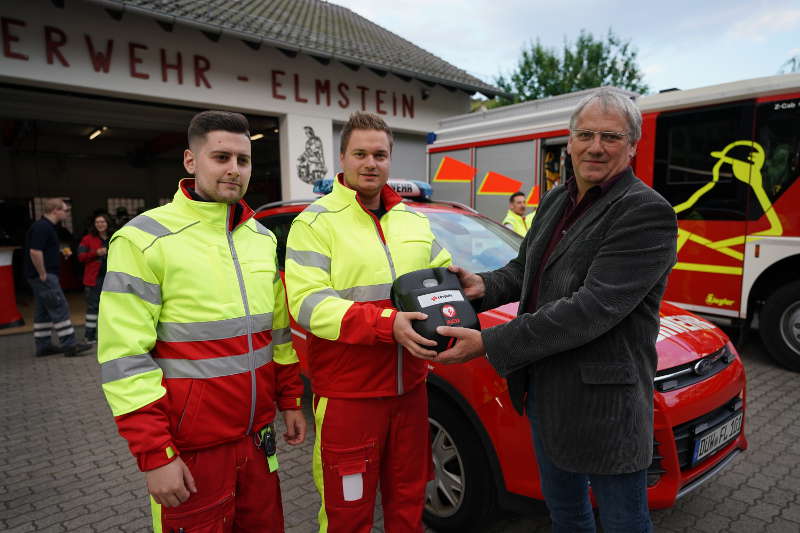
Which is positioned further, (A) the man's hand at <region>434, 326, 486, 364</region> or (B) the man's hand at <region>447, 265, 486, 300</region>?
(B) the man's hand at <region>447, 265, 486, 300</region>

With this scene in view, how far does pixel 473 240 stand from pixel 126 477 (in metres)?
2.73

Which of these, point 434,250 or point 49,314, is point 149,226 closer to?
point 434,250

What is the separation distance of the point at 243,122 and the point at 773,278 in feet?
18.0

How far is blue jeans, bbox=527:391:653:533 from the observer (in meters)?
1.53

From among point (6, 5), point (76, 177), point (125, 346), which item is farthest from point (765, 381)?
point (76, 177)

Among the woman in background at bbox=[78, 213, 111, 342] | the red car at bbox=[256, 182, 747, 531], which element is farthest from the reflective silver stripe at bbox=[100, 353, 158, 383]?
the woman in background at bbox=[78, 213, 111, 342]

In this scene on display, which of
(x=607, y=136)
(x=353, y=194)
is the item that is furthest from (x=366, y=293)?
(x=607, y=136)

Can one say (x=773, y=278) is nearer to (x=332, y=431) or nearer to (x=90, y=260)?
(x=332, y=431)

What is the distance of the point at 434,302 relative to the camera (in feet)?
5.35

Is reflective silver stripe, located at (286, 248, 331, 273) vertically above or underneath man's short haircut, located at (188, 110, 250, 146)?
underneath

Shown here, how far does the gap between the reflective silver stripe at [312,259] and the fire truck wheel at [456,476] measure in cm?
107

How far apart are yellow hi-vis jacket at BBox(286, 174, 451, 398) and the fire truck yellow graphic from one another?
4.55 metres

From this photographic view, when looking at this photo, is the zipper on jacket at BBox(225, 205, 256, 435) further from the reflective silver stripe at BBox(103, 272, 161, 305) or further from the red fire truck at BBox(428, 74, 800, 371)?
the red fire truck at BBox(428, 74, 800, 371)

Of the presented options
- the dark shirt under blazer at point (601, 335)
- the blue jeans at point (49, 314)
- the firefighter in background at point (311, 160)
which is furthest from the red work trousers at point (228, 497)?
the firefighter in background at point (311, 160)
